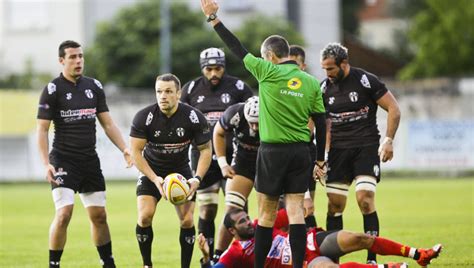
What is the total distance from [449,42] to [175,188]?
51.1m

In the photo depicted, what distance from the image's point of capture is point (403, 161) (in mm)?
38156

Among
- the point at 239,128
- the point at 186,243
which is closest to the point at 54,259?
the point at 186,243

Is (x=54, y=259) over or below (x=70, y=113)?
below

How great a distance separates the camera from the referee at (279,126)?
11.5 m

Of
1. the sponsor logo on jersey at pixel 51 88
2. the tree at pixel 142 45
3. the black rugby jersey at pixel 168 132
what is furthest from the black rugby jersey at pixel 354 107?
the tree at pixel 142 45

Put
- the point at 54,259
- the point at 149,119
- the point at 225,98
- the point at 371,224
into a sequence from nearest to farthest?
1. the point at 149,119
2. the point at 54,259
3. the point at 371,224
4. the point at 225,98

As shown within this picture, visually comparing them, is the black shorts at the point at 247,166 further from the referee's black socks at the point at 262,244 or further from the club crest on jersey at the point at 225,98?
the referee's black socks at the point at 262,244

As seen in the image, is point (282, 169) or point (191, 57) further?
point (191, 57)

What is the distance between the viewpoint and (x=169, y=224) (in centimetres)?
2189

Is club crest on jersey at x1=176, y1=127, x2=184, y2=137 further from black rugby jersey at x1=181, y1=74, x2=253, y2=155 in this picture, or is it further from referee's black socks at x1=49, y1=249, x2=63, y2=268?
black rugby jersey at x1=181, y1=74, x2=253, y2=155

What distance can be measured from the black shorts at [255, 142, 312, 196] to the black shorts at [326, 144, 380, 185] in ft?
7.15

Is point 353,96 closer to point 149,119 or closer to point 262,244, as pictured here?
point 149,119

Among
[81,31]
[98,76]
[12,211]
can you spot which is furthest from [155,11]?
[12,211]

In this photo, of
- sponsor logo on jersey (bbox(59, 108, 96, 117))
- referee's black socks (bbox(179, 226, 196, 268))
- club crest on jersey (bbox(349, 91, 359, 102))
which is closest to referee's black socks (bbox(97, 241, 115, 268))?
referee's black socks (bbox(179, 226, 196, 268))
